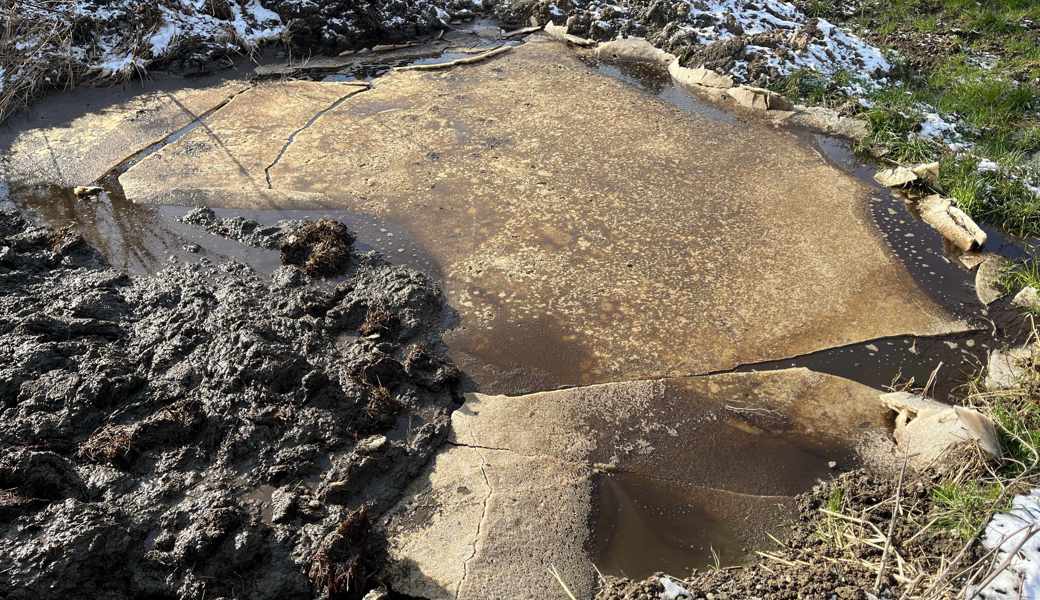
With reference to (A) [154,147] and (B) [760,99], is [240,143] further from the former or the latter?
(B) [760,99]

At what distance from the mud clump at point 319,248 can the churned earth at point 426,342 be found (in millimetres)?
17

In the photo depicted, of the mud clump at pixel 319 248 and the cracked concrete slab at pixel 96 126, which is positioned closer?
the mud clump at pixel 319 248

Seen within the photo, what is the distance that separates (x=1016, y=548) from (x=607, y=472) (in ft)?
4.87

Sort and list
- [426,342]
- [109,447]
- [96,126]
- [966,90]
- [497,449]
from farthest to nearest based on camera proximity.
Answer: [966,90] → [96,126] → [426,342] → [497,449] → [109,447]

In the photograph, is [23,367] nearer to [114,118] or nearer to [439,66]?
[114,118]

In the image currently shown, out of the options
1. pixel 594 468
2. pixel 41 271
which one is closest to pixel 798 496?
pixel 594 468

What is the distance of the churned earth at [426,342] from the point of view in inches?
106

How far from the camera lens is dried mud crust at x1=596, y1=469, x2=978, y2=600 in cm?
246

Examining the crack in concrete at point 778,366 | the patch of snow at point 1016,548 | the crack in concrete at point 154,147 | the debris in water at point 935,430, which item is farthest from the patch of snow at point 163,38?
the patch of snow at point 1016,548

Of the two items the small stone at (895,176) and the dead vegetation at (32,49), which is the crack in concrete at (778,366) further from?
the dead vegetation at (32,49)

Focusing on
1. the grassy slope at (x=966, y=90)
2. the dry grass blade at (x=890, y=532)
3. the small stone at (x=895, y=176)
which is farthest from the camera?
the small stone at (x=895, y=176)

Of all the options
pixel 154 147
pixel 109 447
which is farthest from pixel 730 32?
pixel 109 447

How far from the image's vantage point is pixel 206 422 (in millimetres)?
3107

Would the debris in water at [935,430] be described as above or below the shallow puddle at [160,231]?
above
